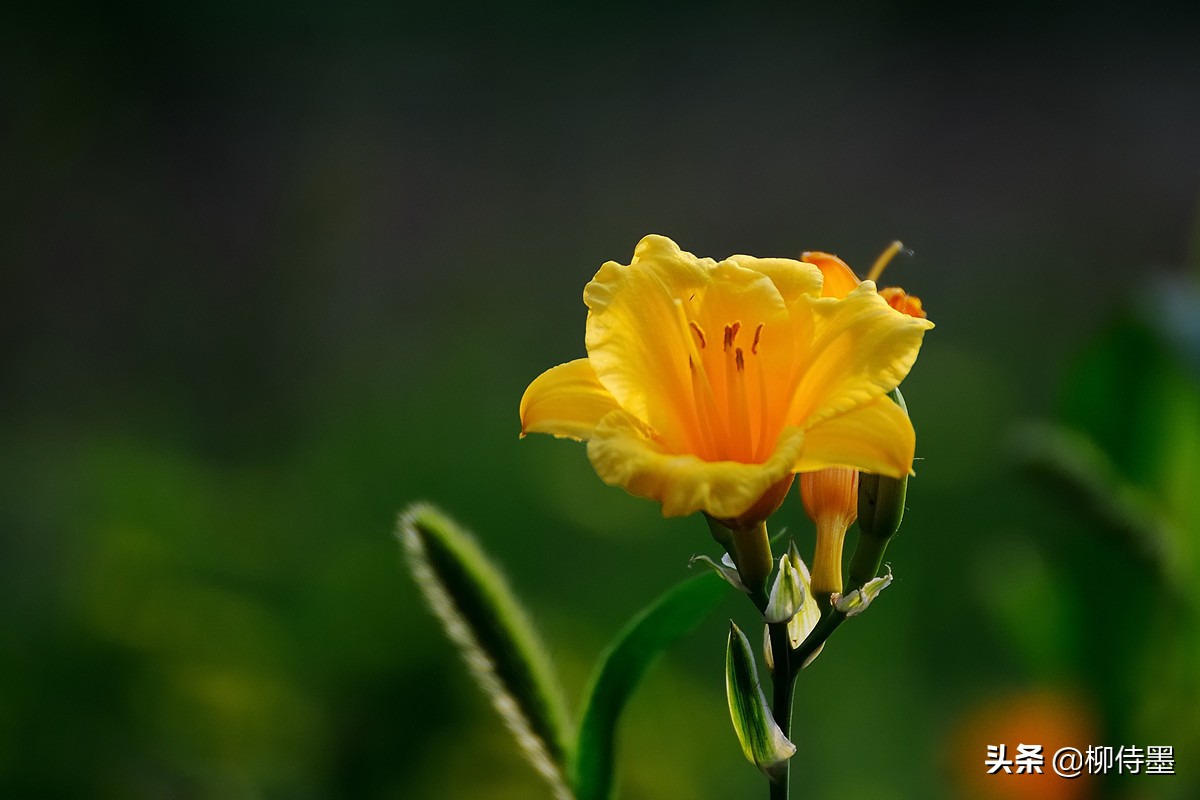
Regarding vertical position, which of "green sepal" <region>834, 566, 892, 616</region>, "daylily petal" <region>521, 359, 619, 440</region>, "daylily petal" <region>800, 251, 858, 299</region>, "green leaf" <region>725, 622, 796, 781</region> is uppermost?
"daylily petal" <region>800, 251, 858, 299</region>

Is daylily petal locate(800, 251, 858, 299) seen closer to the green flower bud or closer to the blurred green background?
the green flower bud

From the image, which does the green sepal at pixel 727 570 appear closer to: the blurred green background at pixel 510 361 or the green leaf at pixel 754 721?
the green leaf at pixel 754 721

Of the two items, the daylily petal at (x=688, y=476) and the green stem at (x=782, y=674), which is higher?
the daylily petal at (x=688, y=476)

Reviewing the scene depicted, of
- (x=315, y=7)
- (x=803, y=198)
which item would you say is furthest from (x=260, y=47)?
(x=803, y=198)

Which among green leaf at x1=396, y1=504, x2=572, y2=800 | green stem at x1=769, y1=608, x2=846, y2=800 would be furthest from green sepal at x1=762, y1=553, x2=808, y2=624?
green leaf at x1=396, y1=504, x2=572, y2=800

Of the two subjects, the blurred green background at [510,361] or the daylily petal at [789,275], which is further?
the blurred green background at [510,361]

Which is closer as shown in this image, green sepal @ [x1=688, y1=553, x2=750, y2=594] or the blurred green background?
green sepal @ [x1=688, y1=553, x2=750, y2=594]

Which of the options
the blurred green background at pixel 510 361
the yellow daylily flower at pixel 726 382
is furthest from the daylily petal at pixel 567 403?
the blurred green background at pixel 510 361

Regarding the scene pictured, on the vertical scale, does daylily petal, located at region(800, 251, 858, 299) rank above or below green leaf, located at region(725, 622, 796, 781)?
above

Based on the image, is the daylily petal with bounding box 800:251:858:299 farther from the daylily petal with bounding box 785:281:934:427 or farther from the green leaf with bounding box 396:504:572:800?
the green leaf with bounding box 396:504:572:800
